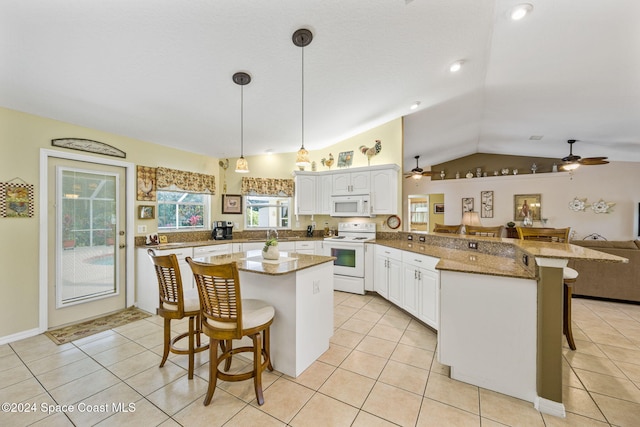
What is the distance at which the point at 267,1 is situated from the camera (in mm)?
1668

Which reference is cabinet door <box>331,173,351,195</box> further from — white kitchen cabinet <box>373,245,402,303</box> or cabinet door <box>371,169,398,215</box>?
white kitchen cabinet <box>373,245,402,303</box>

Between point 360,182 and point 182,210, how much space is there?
3.24 meters

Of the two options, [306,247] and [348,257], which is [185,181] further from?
[348,257]

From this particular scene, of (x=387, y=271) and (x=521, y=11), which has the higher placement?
(x=521, y=11)

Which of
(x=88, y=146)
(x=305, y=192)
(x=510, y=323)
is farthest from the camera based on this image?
(x=305, y=192)

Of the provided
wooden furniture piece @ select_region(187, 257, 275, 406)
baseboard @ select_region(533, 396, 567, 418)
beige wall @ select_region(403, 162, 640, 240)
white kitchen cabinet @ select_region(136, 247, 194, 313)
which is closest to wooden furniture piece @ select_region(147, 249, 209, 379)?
wooden furniture piece @ select_region(187, 257, 275, 406)

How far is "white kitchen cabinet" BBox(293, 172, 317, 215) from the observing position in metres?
4.88

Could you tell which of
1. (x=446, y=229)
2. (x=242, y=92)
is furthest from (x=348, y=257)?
(x=242, y=92)

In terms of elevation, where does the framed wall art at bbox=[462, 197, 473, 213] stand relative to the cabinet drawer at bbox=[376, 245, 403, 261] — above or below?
above

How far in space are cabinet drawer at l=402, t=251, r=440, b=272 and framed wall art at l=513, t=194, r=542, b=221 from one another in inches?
225

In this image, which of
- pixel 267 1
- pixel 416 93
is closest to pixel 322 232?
pixel 416 93

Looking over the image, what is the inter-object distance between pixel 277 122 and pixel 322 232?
8.05 ft

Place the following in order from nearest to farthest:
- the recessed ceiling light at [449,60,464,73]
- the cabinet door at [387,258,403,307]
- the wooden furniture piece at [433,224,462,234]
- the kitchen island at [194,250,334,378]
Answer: the kitchen island at [194,250,334,378], the recessed ceiling light at [449,60,464,73], the cabinet door at [387,258,403,307], the wooden furniture piece at [433,224,462,234]

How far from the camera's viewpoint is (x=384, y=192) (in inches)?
167
